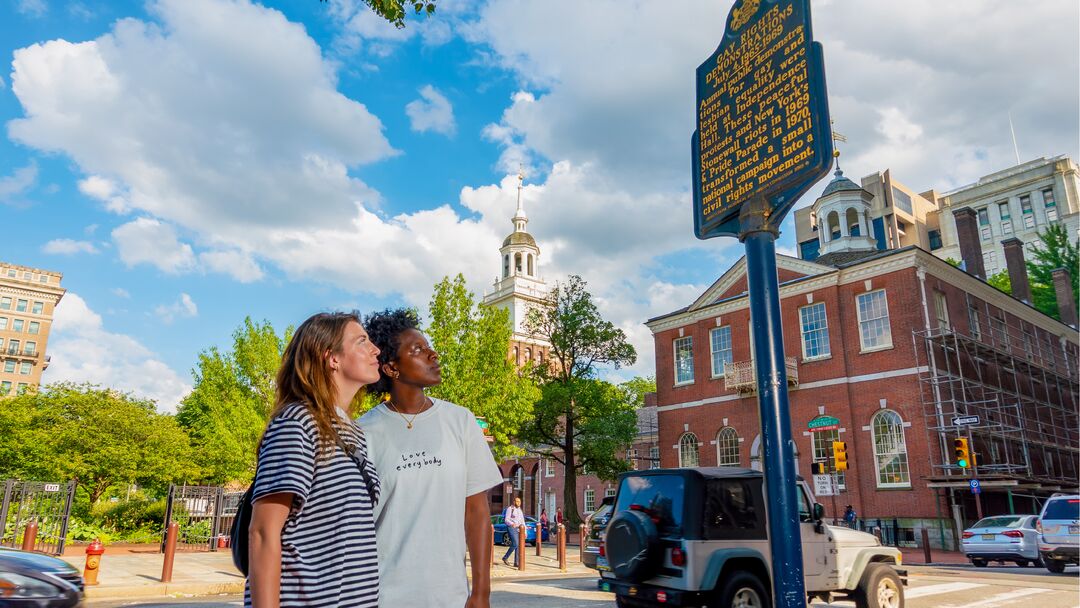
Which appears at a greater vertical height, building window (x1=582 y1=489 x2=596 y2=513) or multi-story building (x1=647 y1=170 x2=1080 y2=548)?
multi-story building (x1=647 y1=170 x2=1080 y2=548)

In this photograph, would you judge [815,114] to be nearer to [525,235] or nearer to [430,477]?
[430,477]

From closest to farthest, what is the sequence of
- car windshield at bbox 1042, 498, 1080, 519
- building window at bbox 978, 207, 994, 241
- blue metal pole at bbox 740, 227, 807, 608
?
blue metal pole at bbox 740, 227, 807, 608
car windshield at bbox 1042, 498, 1080, 519
building window at bbox 978, 207, 994, 241

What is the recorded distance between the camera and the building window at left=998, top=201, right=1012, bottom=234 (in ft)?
264

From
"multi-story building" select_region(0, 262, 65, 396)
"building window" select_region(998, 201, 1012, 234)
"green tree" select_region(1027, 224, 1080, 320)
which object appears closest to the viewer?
"green tree" select_region(1027, 224, 1080, 320)

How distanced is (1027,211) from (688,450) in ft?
219

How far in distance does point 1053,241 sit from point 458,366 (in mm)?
47370

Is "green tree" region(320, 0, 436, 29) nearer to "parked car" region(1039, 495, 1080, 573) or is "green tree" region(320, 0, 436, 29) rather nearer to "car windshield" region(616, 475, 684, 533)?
"car windshield" region(616, 475, 684, 533)

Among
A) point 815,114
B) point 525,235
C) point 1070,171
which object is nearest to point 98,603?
point 815,114

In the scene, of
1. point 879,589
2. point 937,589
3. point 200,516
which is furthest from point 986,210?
point 879,589

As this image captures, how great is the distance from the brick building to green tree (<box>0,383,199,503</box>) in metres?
23.0

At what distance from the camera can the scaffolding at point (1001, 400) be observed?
27.4 meters

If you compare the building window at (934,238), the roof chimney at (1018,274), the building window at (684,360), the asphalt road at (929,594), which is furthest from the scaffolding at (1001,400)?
the building window at (934,238)

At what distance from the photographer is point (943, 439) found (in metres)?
27.3

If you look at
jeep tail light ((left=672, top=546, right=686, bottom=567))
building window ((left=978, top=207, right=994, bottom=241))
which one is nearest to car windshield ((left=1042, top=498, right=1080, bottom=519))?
jeep tail light ((left=672, top=546, right=686, bottom=567))
